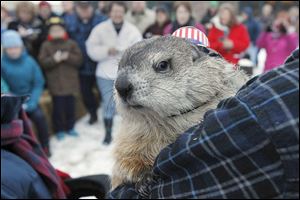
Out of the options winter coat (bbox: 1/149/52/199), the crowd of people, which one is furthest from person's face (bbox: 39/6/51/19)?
winter coat (bbox: 1/149/52/199)

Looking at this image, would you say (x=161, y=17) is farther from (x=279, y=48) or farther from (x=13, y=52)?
(x=13, y=52)

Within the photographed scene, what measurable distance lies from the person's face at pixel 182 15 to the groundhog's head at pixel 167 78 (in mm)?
3309

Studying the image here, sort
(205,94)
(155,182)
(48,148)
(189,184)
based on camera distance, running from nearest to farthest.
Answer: (189,184)
(155,182)
(205,94)
(48,148)

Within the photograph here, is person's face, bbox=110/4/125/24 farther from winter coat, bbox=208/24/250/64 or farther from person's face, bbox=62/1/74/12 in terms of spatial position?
person's face, bbox=62/1/74/12

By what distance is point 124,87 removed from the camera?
119 centimetres

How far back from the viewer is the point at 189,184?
79 centimetres

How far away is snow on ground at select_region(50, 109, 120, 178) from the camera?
4160 millimetres

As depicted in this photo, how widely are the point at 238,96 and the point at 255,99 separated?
5cm

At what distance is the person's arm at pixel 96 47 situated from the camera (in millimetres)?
4551

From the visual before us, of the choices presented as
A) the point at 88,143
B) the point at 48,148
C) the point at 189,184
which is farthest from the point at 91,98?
the point at 189,184

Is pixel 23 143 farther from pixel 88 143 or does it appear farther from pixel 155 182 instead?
pixel 88 143

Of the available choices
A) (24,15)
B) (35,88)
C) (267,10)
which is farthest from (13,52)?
(267,10)

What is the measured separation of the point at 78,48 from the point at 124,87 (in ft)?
12.6

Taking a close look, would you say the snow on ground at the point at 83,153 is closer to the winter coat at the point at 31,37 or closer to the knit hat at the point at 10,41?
the winter coat at the point at 31,37
